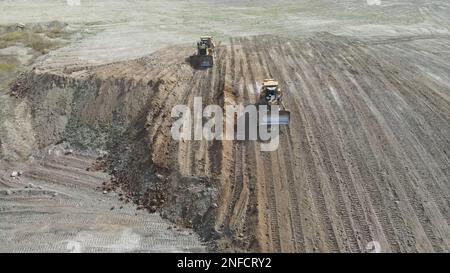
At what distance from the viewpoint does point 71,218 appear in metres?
16.9

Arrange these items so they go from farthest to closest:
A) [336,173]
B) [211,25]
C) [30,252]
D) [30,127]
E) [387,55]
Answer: [211,25], [387,55], [30,127], [336,173], [30,252]

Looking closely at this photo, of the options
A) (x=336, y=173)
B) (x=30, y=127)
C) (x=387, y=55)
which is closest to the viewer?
(x=336, y=173)

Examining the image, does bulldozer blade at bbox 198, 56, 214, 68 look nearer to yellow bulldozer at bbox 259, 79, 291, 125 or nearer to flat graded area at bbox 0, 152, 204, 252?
yellow bulldozer at bbox 259, 79, 291, 125

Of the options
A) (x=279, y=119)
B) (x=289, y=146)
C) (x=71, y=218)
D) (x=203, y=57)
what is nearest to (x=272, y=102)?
(x=279, y=119)

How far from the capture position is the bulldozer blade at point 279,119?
774 inches

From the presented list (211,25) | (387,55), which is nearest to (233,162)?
(387,55)

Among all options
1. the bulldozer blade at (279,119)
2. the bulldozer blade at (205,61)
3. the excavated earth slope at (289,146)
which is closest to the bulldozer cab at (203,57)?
the bulldozer blade at (205,61)

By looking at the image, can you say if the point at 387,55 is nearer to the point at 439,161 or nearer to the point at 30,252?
the point at 439,161

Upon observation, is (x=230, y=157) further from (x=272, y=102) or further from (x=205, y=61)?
(x=205, y=61)

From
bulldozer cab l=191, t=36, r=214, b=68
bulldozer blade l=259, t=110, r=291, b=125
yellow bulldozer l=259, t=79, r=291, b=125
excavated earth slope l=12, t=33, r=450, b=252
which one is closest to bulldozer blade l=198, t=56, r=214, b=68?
bulldozer cab l=191, t=36, r=214, b=68

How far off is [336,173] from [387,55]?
13591 mm

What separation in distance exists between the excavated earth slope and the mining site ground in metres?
0.06

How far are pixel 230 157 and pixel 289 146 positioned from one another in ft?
8.53

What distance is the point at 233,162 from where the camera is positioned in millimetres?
17812
